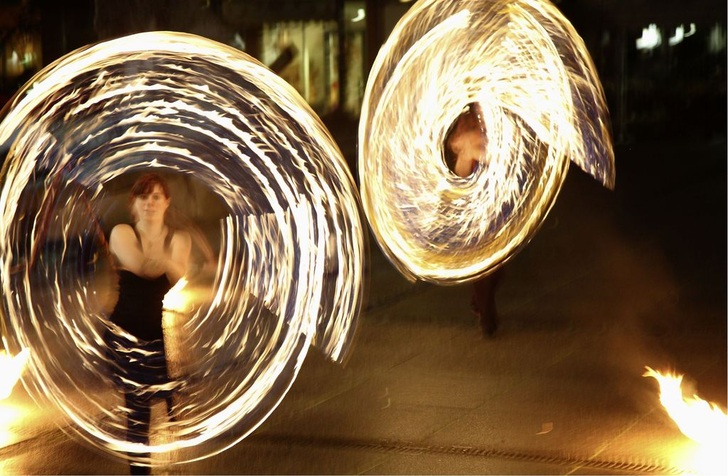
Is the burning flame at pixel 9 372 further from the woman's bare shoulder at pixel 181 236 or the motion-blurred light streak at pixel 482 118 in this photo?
the motion-blurred light streak at pixel 482 118

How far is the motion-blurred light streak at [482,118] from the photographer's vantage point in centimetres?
901

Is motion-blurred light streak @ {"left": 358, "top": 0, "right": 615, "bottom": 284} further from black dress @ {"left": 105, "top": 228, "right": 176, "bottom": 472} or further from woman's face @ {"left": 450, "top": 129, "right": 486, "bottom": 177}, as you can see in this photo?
black dress @ {"left": 105, "top": 228, "right": 176, "bottom": 472}

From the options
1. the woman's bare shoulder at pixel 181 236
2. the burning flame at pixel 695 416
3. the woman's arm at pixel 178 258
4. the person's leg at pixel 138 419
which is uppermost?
the woman's bare shoulder at pixel 181 236

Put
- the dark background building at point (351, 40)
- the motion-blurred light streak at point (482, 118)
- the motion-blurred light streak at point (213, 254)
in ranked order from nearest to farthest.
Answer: the motion-blurred light streak at point (213, 254)
the motion-blurred light streak at point (482, 118)
the dark background building at point (351, 40)

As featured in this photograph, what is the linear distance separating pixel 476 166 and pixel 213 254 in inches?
141

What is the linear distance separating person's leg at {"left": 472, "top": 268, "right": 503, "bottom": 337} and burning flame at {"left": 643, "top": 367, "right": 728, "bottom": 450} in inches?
86.2

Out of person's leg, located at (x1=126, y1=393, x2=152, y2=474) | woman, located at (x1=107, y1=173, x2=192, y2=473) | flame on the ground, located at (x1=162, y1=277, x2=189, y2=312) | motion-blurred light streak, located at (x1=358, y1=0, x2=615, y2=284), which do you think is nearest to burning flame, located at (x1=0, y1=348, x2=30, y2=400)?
flame on the ground, located at (x1=162, y1=277, x2=189, y2=312)

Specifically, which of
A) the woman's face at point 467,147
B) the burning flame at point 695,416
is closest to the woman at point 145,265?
the burning flame at point 695,416

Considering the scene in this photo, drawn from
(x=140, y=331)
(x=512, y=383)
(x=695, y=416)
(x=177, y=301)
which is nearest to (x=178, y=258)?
(x=140, y=331)

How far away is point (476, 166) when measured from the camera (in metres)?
9.05

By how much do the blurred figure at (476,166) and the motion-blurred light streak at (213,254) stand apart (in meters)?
1.04

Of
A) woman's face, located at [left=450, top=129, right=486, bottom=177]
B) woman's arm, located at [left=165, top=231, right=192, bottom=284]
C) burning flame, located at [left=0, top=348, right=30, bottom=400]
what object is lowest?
burning flame, located at [left=0, top=348, right=30, bottom=400]

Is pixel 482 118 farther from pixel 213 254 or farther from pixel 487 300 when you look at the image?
pixel 213 254

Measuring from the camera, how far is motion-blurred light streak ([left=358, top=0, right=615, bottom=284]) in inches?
→ 355
